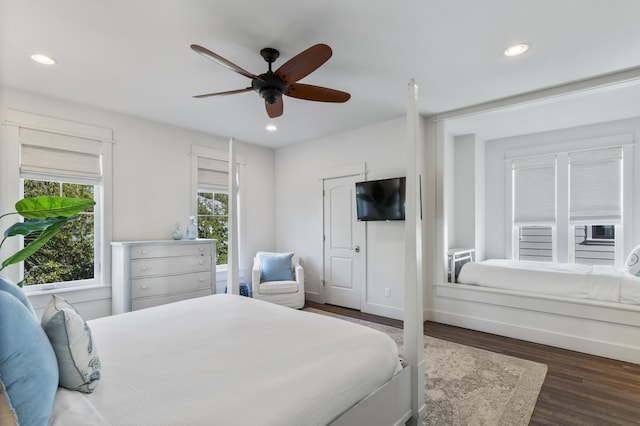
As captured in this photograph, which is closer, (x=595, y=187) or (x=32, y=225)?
(x=32, y=225)

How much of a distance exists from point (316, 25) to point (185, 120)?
2611 mm

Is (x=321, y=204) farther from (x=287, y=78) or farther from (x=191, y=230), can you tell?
(x=287, y=78)

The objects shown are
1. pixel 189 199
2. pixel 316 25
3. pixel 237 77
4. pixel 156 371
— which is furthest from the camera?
pixel 189 199

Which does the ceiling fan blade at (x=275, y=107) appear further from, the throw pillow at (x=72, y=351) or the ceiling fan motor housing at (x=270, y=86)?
the throw pillow at (x=72, y=351)

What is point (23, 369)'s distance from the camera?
90 centimetres

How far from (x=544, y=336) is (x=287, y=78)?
3.64 metres

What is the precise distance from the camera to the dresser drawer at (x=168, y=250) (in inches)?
141

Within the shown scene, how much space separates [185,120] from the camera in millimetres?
4160

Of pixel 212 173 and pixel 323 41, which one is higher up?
pixel 323 41

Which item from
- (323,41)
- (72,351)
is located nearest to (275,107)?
(323,41)

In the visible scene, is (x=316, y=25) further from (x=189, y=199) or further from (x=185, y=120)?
(x=189, y=199)

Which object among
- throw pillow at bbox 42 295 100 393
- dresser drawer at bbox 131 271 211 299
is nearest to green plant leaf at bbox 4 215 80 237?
throw pillow at bbox 42 295 100 393

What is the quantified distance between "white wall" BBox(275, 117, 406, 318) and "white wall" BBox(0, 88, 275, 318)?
1310 mm

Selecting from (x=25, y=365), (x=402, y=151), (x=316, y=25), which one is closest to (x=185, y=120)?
(x=316, y=25)
